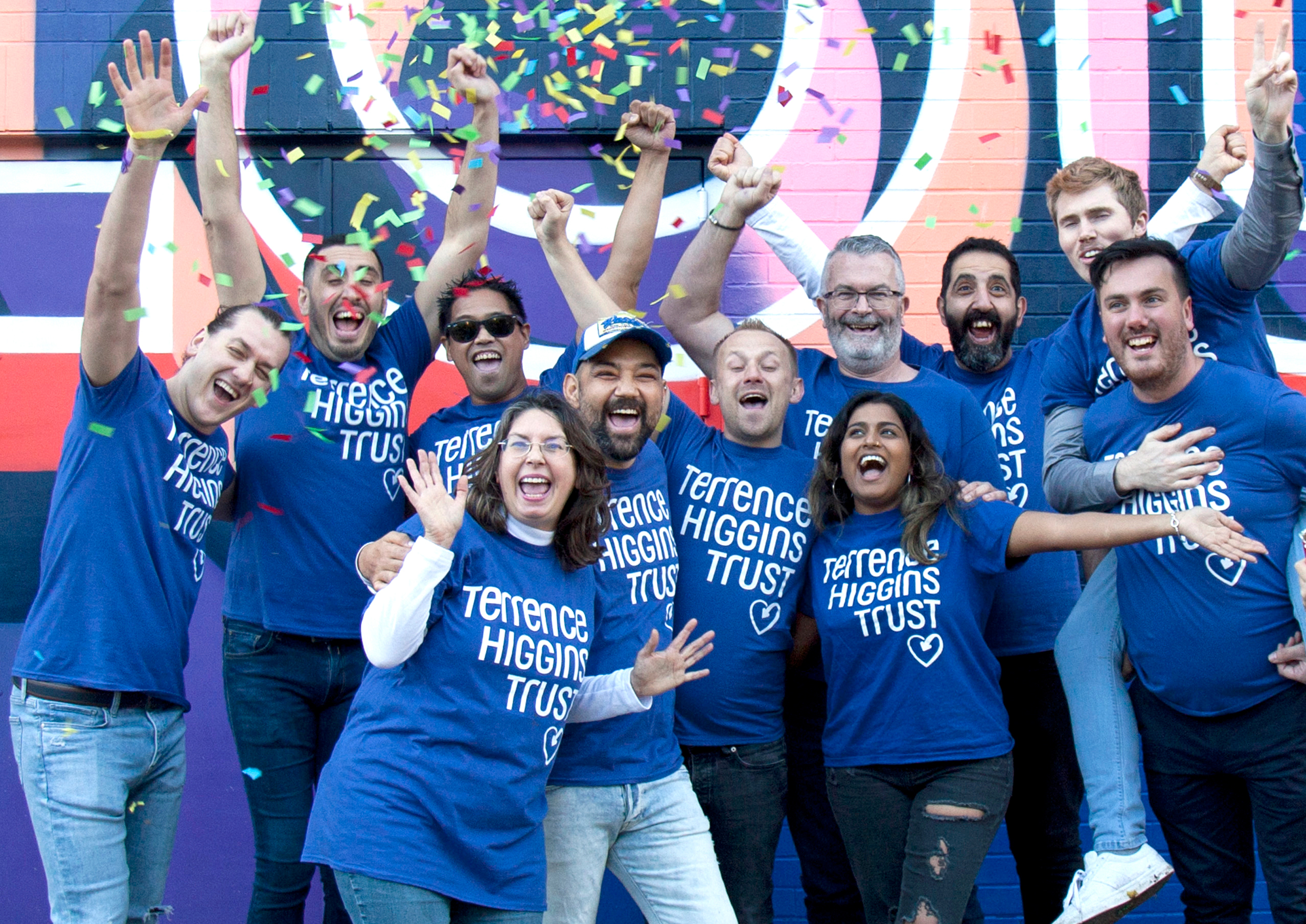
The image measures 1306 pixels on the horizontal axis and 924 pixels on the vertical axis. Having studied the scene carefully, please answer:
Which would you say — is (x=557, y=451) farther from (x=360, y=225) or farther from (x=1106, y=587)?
(x=360, y=225)

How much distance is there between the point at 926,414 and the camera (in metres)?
3.30

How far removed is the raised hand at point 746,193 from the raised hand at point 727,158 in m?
0.07

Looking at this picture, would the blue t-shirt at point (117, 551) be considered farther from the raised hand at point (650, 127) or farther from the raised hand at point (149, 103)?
the raised hand at point (650, 127)

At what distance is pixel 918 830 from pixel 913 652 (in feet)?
1.42

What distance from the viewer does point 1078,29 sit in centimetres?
447

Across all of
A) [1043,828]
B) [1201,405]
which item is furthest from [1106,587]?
[1043,828]

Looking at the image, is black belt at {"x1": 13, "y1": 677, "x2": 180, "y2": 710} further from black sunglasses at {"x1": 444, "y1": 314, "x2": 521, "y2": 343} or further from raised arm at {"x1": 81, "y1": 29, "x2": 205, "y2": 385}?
black sunglasses at {"x1": 444, "y1": 314, "x2": 521, "y2": 343}

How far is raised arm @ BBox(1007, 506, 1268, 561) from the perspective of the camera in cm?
262

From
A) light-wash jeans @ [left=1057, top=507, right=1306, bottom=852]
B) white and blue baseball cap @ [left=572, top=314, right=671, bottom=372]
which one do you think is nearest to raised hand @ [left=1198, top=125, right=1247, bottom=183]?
light-wash jeans @ [left=1057, top=507, right=1306, bottom=852]

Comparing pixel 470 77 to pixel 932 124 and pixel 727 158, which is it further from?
pixel 932 124

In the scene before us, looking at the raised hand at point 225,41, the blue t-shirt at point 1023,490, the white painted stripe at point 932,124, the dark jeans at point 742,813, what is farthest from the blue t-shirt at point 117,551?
the white painted stripe at point 932,124

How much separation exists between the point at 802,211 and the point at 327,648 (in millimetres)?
2394

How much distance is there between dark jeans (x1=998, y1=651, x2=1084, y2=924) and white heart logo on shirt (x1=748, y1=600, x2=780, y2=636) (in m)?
0.80

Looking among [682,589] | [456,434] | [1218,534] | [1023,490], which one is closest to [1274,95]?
[1218,534]
